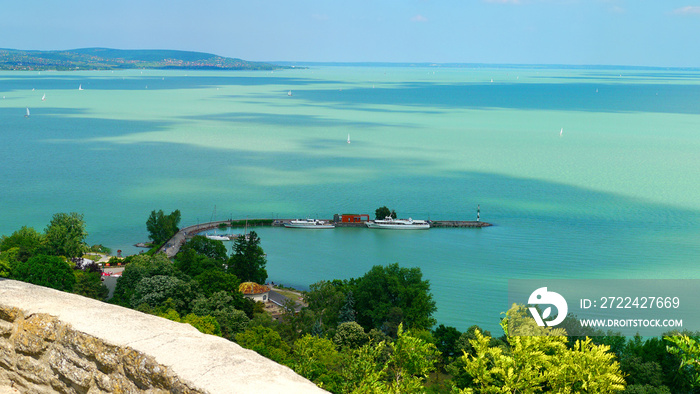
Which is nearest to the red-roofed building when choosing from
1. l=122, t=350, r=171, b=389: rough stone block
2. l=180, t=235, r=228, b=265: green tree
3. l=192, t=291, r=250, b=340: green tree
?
l=192, t=291, r=250, b=340: green tree

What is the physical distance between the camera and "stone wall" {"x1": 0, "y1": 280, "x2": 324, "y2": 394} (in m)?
5.45

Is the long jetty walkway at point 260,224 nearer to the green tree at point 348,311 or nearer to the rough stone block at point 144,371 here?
the green tree at point 348,311

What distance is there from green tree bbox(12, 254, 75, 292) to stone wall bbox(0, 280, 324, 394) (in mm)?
27753

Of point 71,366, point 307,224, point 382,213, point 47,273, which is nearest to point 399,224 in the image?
point 382,213

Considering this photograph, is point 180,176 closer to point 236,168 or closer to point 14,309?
point 236,168

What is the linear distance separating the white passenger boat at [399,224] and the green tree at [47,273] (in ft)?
98.5

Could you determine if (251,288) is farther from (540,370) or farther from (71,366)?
(71,366)

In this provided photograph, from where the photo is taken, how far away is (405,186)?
230 ft

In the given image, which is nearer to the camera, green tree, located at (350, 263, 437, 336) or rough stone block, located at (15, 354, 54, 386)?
rough stone block, located at (15, 354, 54, 386)

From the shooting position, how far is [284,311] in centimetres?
3416

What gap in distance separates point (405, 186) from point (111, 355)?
64745 millimetres

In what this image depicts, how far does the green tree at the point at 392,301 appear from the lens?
32.6 meters

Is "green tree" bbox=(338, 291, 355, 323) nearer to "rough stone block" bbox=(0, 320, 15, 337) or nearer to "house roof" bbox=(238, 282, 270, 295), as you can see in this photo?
"house roof" bbox=(238, 282, 270, 295)

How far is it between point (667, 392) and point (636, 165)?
69.1 meters
